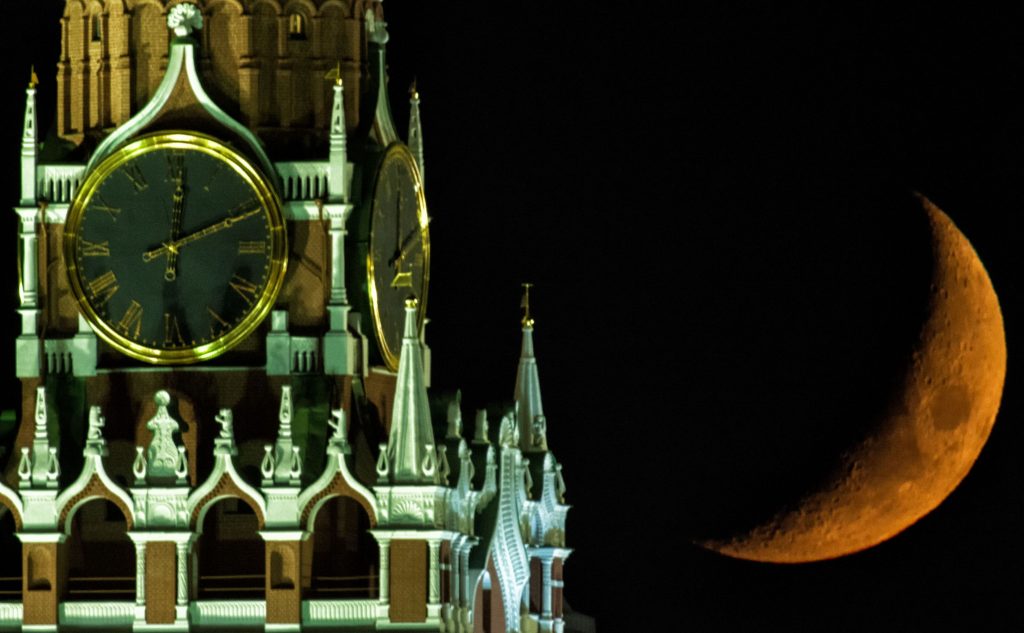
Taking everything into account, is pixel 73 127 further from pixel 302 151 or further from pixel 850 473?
pixel 850 473

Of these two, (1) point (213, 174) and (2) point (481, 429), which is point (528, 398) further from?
(1) point (213, 174)

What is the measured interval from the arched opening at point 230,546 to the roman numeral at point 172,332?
6.48 ft

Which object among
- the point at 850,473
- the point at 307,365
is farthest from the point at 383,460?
the point at 850,473

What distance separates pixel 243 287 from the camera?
79.9 meters

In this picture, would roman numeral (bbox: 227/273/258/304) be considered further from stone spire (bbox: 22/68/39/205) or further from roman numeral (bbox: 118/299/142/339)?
stone spire (bbox: 22/68/39/205)

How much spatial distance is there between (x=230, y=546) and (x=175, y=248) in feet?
11.9

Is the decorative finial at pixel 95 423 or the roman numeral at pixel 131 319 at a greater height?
the roman numeral at pixel 131 319

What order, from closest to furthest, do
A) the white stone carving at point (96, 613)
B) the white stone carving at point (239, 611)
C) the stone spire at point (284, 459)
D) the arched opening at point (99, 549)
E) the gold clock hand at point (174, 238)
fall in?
the stone spire at point (284, 459), the white stone carving at point (239, 611), the white stone carving at point (96, 613), the gold clock hand at point (174, 238), the arched opening at point (99, 549)

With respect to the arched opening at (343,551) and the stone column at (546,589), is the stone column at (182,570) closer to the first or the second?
the arched opening at (343,551)

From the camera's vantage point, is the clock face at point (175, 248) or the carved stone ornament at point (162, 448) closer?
the carved stone ornament at point (162, 448)

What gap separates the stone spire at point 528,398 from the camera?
85688 millimetres

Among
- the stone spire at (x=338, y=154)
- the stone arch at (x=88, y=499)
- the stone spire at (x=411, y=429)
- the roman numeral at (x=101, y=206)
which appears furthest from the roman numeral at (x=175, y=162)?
the stone arch at (x=88, y=499)

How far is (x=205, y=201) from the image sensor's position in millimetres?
79938

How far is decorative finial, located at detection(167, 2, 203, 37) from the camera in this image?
80.1 meters
